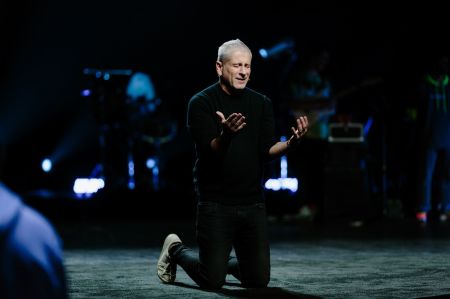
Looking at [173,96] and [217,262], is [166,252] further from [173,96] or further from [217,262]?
[173,96]

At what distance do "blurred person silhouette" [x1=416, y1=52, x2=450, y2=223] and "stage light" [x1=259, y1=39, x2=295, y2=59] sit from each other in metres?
1.59

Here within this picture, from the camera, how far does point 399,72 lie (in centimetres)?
1088

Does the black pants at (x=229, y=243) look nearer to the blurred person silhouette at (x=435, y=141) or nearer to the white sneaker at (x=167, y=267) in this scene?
the white sneaker at (x=167, y=267)

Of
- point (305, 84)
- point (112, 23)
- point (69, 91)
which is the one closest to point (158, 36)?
point (112, 23)

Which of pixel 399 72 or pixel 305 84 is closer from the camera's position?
pixel 305 84

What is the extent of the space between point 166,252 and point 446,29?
7148mm

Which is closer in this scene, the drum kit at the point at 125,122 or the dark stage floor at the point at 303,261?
the dark stage floor at the point at 303,261

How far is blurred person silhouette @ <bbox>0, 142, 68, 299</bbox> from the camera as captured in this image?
1.22 metres

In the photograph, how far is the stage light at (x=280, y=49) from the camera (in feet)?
31.8

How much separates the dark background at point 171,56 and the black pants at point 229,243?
6219mm

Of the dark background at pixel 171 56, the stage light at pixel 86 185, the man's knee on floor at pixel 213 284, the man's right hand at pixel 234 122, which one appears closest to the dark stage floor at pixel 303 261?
the man's knee on floor at pixel 213 284

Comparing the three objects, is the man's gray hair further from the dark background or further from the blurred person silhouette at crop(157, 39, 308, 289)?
the dark background

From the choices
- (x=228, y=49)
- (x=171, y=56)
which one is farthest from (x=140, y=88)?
(x=228, y=49)

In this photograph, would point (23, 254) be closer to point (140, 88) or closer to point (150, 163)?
point (140, 88)
